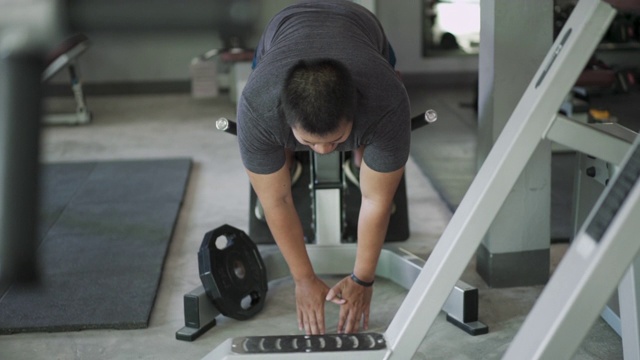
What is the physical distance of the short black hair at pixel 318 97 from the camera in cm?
146

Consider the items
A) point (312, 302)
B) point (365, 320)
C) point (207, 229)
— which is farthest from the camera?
point (207, 229)

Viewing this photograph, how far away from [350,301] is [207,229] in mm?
1205

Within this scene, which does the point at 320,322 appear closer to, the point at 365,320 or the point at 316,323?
the point at 316,323

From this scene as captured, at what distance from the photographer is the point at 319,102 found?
1455 mm

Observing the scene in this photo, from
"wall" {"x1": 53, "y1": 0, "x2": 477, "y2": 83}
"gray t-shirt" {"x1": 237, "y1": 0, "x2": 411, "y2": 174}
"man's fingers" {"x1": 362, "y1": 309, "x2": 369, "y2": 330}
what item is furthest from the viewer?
"wall" {"x1": 53, "y1": 0, "x2": 477, "y2": 83}

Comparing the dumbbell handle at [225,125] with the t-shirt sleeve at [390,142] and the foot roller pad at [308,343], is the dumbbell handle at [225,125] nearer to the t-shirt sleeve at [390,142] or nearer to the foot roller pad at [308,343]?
the t-shirt sleeve at [390,142]

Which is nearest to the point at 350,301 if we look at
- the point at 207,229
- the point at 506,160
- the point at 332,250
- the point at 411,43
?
the point at 332,250

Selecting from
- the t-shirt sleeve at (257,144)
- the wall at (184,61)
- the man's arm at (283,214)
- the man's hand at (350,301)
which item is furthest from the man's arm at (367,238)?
the wall at (184,61)

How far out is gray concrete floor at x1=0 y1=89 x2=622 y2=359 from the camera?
2.11 meters

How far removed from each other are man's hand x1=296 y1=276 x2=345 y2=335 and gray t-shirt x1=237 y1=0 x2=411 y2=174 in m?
0.36

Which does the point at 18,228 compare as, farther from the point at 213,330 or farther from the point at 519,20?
the point at 519,20

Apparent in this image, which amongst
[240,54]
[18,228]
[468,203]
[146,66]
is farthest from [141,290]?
[146,66]

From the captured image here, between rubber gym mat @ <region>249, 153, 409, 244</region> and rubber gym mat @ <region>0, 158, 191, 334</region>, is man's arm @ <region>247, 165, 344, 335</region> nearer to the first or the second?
rubber gym mat @ <region>0, 158, 191, 334</region>

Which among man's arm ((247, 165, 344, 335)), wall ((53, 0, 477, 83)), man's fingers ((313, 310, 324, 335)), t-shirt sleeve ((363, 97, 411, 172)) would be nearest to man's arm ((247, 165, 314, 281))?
man's arm ((247, 165, 344, 335))
